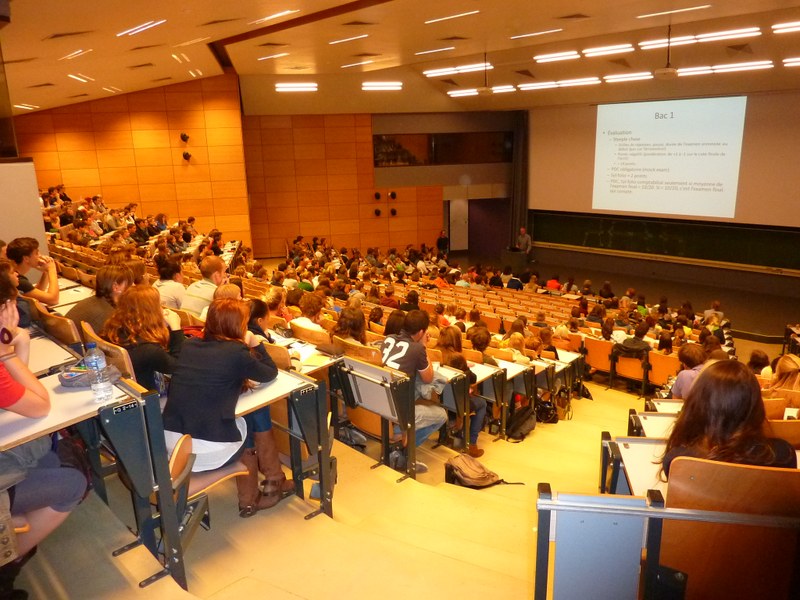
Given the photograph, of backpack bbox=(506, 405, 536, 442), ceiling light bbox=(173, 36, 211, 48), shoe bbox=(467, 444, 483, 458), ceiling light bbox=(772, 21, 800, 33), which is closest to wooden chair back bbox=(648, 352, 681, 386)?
backpack bbox=(506, 405, 536, 442)

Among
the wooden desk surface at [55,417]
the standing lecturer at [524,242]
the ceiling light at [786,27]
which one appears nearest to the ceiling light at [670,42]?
the ceiling light at [786,27]

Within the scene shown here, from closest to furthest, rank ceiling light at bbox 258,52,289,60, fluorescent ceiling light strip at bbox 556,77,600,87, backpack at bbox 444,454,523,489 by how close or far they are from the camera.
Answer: backpack at bbox 444,454,523,489
ceiling light at bbox 258,52,289,60
fluorescent ceiling light strip at bbox 556,77,600,87

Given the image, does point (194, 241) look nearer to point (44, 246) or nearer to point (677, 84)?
point (44, 246)

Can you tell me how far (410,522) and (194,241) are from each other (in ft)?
37.0

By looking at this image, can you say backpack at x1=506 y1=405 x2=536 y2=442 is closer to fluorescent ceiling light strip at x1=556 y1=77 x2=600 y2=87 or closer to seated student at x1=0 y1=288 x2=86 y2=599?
seated student at x1=0 y1=288 x2=86 y2=599

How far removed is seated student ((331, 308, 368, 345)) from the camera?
483cm

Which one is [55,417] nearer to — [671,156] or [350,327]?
[350,327]

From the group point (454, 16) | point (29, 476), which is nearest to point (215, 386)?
point (29, 476)

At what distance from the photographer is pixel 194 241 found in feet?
44.3

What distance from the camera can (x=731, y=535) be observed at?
200cm

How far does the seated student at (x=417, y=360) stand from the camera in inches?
183

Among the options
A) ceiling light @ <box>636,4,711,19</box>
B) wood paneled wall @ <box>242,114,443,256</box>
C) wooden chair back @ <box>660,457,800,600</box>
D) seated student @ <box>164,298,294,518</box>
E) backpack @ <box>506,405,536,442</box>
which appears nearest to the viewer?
wooden chair back @ <box>660,457,800,600</box>

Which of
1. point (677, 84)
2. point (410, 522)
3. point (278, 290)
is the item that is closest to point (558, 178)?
point (677, 84)

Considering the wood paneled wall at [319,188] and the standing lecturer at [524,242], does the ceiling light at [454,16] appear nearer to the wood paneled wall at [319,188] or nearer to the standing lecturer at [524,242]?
the wood paneled wall at [319,188]
